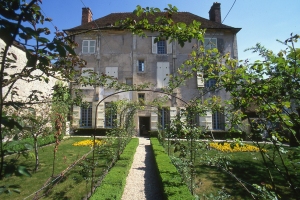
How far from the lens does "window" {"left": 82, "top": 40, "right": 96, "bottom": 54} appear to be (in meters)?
17.4

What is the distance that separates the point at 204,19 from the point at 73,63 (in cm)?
1883

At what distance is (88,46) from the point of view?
17391 mm

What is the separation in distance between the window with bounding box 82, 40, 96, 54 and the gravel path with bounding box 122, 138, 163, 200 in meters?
12.0

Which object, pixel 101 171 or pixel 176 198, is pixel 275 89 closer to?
pixel 176 198

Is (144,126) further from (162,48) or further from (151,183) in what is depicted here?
(151,183)

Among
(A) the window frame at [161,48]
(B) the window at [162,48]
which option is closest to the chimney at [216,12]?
(B) the window at [162,48]

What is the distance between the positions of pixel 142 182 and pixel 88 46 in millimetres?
14231

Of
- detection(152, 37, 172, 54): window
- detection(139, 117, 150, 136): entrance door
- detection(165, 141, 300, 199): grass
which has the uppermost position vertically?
detection(152, 37, 172, 54): window

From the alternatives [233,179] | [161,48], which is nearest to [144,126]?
[161,48]

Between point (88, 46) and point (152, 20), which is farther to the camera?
point (152, 20)

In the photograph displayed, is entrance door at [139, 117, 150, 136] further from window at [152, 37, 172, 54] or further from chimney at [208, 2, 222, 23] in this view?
chimney at [208, 2, 222, 23]

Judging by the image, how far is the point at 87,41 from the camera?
1741cm

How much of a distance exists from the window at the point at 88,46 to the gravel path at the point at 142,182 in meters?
12.0

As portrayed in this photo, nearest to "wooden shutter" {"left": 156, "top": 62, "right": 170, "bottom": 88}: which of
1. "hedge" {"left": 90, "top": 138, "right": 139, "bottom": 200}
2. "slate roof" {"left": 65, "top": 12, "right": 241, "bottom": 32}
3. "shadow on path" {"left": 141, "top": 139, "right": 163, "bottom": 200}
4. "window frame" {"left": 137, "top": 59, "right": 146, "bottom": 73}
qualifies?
"window frame" {"left": 137, "top": 59, "right": 146, "bottom": 73}
